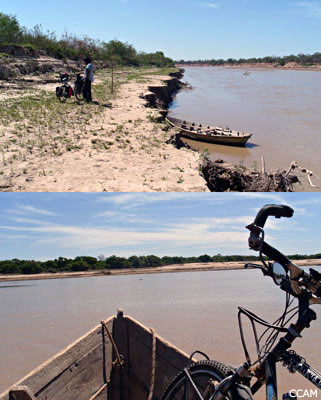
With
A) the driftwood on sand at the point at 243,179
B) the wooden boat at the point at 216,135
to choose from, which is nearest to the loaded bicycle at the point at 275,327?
the driftwood on sand at the point at 243,179

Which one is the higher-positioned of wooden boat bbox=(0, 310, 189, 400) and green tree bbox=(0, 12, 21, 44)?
green tree bbox=(0, 12, 21, 44)

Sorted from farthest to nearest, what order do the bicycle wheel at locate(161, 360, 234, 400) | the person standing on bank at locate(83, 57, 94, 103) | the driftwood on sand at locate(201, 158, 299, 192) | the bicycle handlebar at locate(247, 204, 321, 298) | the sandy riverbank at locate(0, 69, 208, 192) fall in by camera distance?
the person standing on bank at locate(83, 57, 94, 103) → the driftwood on sand at locate(201, 158, 299, 192) → the sandy riverbank at locate(0, 69, 208, 192) → the bicycle wheel at locate(161, 360, 234, 400) → the bicycle handlebar at locate(247, 204, 321, 298)

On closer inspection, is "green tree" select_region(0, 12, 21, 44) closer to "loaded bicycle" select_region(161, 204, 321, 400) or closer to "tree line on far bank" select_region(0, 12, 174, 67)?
"tree line on far bank" select_region(0, 12, 174, 67)

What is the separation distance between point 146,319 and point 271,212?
9275mm

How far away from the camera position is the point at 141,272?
2923cm

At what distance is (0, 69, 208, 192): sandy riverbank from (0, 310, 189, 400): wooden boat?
3.12 metres

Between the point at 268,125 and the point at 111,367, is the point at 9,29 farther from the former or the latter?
the point at 111,367

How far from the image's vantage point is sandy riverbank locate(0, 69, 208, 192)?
22.0 feet

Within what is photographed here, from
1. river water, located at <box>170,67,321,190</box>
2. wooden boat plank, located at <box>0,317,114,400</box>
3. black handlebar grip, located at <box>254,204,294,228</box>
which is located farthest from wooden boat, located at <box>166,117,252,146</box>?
black handlebar grip, located at <box>254,204,294,228</box>

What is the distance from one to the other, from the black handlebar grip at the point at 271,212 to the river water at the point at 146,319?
16.2 ft

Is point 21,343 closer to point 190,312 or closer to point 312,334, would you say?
point 190,312

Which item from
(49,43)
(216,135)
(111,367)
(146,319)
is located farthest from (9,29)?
(111,367)

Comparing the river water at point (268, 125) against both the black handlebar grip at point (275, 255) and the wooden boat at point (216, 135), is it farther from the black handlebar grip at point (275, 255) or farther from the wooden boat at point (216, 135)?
the black handlebar grip at point (275, 255)

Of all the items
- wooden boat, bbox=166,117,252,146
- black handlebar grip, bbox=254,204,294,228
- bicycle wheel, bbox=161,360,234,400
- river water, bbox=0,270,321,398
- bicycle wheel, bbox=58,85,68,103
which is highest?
bicycle wheel, bbox=58,85,68,103
